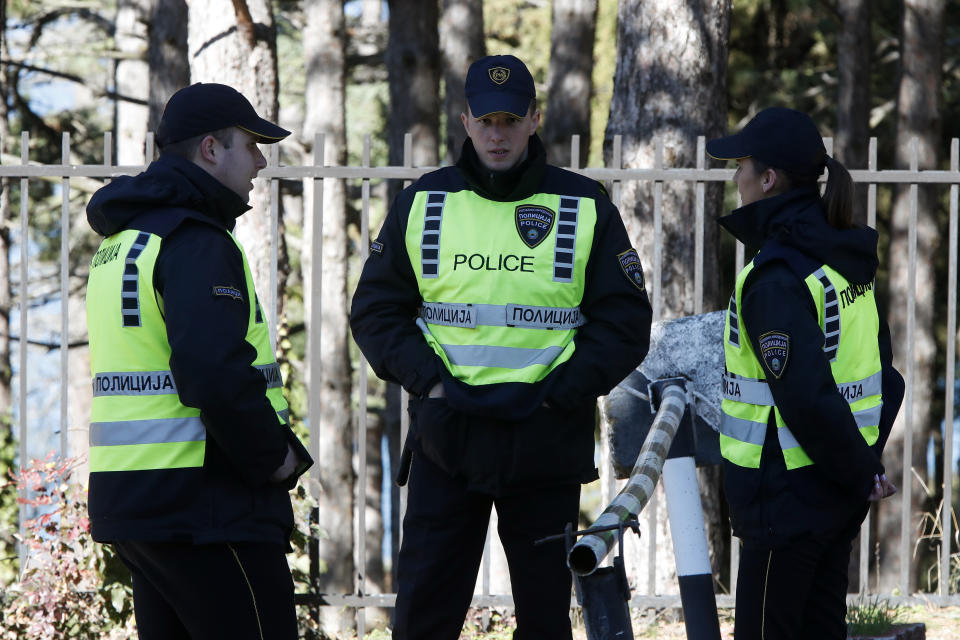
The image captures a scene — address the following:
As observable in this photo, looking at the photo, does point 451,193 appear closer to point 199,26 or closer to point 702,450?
point 702,450

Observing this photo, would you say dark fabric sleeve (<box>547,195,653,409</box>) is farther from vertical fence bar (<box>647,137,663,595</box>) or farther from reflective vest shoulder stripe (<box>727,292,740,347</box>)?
vertical fence bar (<box>647,137,663,595</box>)

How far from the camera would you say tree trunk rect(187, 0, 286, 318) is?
25.1 ft

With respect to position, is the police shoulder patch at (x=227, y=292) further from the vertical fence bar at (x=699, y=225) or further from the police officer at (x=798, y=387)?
the vertical fence bar at (x=699, y=225)

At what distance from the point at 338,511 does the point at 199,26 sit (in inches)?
204

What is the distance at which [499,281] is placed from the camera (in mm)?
3090

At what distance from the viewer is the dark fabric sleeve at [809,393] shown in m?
2.83

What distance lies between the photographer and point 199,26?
7883 millimetres

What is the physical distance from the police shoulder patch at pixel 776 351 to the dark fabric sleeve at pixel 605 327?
0.38 meters

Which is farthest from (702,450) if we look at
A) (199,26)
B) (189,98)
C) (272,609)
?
(199,26)

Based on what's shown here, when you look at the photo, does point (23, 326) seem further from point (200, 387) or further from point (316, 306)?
point (200, 387)

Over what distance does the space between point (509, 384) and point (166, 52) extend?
9569 millimetres

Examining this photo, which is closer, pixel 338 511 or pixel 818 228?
pixel 818 228

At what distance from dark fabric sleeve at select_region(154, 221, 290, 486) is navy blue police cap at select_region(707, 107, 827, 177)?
136 cm

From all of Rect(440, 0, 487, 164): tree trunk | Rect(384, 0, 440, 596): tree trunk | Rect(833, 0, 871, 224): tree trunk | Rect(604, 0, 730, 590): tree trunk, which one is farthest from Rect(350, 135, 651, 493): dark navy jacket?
Rect(833, 0, 871, 224): tree trunk
